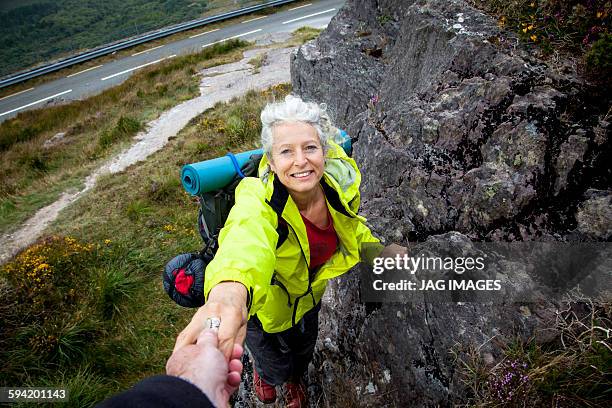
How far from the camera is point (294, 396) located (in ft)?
11.0

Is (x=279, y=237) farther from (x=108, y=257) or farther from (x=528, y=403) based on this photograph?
(x=108, y=257)

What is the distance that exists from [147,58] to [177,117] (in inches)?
644

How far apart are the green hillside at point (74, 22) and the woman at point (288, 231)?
182 ft

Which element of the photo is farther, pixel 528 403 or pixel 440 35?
pixel 440 35

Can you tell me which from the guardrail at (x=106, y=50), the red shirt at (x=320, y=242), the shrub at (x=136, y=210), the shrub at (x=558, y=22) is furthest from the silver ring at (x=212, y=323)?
the guardrail at (x=106, y=50)

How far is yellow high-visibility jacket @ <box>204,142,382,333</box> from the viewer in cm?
179

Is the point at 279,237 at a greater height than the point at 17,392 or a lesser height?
greater

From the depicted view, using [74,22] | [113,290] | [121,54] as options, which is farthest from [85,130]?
[74,22]

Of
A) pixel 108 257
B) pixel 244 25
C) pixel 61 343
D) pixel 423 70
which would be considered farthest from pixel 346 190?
pixel 244 25

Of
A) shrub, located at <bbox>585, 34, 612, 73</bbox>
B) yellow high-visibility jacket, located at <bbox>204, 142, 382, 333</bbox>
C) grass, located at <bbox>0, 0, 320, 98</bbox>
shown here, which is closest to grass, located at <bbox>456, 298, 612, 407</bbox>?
yellow high-visibility jacket, located at <bbox>204, 142, 382, 333</bbox>

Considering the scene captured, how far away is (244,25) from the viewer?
2927cm

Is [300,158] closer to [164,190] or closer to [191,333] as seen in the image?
[191,333]

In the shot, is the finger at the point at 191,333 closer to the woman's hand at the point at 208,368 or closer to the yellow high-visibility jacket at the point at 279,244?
the woman's hand at the point at 208,368

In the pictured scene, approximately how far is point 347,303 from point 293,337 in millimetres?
556
